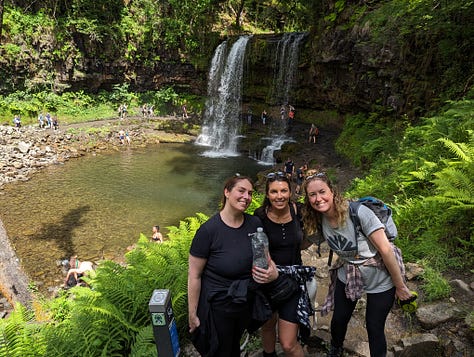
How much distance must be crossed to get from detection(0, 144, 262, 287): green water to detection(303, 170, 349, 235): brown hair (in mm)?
8727

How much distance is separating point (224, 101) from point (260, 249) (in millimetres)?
25561

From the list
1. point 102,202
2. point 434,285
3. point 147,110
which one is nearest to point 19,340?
point 434,285

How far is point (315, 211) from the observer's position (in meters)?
2.65

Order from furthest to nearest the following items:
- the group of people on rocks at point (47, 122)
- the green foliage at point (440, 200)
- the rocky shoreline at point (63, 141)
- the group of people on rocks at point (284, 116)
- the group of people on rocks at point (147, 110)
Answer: the group of people on rocks at point (147, 110), the group of people on rocks at point (47, 122), the group of people on rocks at point (284, 116), the rocky shoreline at point (63, 141), the green foliage at point (440, 200)

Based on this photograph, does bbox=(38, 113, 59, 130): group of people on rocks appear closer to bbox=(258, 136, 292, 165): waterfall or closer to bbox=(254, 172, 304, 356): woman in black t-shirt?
bbox=(258, 136, 292, 165): waterfall

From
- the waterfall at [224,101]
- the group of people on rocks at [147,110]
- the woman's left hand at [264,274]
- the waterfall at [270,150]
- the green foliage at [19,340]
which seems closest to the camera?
the woman's left hand at [264,274]

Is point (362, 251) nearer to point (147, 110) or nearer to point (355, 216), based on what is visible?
point (355, 216)

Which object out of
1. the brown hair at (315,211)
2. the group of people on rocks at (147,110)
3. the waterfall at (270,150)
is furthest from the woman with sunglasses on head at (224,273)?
the group of people on rocks at (147,110)

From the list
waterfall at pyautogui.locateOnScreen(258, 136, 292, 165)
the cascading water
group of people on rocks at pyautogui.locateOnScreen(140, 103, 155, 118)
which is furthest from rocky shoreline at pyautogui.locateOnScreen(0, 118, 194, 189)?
the cascading water

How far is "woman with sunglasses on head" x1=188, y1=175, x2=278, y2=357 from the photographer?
242cm

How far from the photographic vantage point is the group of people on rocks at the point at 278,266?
2.42 m

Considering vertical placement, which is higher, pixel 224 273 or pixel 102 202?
pixel 224 273

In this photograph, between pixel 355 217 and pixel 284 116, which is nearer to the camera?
pixel 355 217

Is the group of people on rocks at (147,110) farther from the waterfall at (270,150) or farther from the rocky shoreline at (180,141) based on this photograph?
the waterfall at (270,150)
